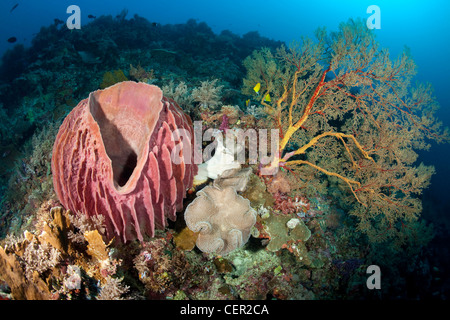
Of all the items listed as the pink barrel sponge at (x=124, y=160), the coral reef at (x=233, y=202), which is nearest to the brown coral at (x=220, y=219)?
the coral reef at (x=233, y=202)

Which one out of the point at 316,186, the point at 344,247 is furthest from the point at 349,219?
the point at 316,186

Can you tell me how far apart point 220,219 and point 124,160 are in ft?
5.68

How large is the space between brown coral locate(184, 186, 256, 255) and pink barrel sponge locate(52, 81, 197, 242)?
350mm

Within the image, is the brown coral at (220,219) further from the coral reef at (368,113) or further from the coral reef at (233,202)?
the coral reef at (368,113)

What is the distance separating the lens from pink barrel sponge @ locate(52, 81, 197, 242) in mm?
2453

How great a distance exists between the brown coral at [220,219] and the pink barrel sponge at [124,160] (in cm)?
35

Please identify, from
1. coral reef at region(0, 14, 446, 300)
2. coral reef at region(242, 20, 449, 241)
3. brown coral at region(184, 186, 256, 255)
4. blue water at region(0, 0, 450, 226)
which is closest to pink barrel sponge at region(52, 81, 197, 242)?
coral reef at region(0, 14, 446, 300)

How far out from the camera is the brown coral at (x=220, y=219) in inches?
128

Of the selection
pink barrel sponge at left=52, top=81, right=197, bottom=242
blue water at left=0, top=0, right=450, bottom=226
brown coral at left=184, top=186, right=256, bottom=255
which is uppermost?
blue water at left=0, top=0, right=450, bottom=226

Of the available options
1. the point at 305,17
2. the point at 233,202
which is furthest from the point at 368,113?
the point at 305,17

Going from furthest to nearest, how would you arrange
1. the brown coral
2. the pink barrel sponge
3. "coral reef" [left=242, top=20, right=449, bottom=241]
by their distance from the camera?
"coral reef" [left=242, top=20, right=449, bottom=241] → the brown coral → the pink barrel sponge

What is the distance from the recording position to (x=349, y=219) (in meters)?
6.55

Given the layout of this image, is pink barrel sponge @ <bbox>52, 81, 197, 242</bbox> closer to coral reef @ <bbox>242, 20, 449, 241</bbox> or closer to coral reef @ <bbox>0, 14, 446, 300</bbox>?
coral reef @ <bbox>0, 14, 446, 300</bbox>

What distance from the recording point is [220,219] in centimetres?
341
